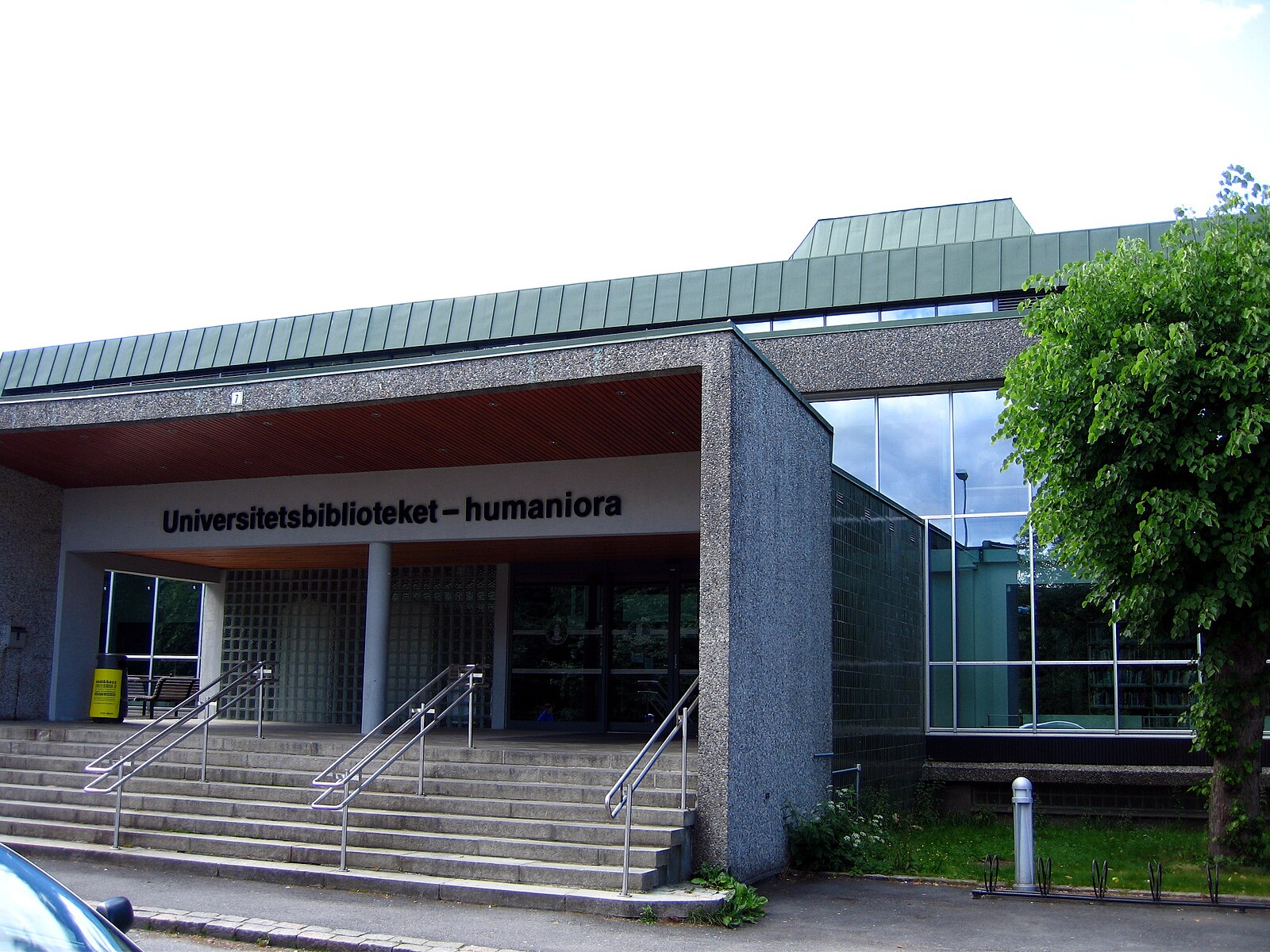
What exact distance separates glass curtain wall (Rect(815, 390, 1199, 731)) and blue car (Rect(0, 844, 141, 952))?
15.1 meters

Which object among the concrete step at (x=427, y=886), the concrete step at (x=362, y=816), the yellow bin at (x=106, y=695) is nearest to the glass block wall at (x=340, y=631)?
the yellow bin at (x=106, y=695)

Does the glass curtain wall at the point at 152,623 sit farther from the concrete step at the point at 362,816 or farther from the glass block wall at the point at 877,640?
the glass block wall at the point at 877,640

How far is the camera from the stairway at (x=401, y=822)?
9.62 m

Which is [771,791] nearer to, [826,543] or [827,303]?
[826,543]

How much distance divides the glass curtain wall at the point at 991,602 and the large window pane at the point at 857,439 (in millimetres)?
17

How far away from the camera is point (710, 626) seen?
10234 millimetres

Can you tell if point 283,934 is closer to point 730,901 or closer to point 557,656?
point 730,901

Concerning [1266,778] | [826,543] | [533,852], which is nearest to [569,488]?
[826,543]

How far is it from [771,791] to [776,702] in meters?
0.81

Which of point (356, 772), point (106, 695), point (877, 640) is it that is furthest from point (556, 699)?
point (356, 772)

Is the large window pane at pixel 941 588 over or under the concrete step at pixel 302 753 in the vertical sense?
over

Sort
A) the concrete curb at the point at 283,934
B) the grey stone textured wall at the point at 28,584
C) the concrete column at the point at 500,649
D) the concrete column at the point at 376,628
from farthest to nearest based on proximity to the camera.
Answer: the concrete column at the point at 500,649
the grey stone textured wall at the point at 28,584
the concrete column at the point at 376,628
the concrete curb at the point at 283,934

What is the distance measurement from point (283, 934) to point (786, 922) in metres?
3.66

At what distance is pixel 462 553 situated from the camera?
699 inches
